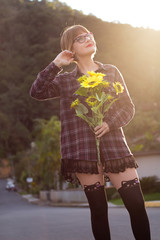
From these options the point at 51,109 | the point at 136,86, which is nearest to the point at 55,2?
the point at 51,109

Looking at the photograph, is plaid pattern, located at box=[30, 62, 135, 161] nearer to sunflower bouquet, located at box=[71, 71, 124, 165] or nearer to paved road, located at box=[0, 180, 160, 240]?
sunflower bouquet, located at box=[71, 71, 124, 165]

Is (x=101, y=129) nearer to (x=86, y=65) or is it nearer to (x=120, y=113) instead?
(x=120, y=113)

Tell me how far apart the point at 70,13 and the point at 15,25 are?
54.1 ft

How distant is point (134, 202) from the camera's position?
2836 millimetres

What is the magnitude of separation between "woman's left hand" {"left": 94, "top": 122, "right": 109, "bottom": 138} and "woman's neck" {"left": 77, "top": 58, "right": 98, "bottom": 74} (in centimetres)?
57

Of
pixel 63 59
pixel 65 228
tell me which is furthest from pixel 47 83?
pixel 65 228

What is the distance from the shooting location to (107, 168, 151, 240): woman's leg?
2822 millimetres

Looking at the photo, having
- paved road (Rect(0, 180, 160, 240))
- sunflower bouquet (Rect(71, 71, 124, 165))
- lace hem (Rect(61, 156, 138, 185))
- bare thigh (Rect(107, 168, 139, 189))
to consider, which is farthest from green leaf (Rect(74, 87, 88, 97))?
paved road (Rect(0, 180, 160, 240))

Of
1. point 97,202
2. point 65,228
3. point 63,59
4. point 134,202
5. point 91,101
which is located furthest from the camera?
point 65,228

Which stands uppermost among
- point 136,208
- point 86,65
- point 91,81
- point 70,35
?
point 70,35

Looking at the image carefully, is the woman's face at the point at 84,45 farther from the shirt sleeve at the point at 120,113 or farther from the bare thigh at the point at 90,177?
the bare thigh at the point at 90,177

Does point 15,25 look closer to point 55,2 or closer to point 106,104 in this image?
point 55,2

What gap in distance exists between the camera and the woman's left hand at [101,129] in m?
2.96

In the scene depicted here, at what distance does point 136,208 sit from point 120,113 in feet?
2.28
